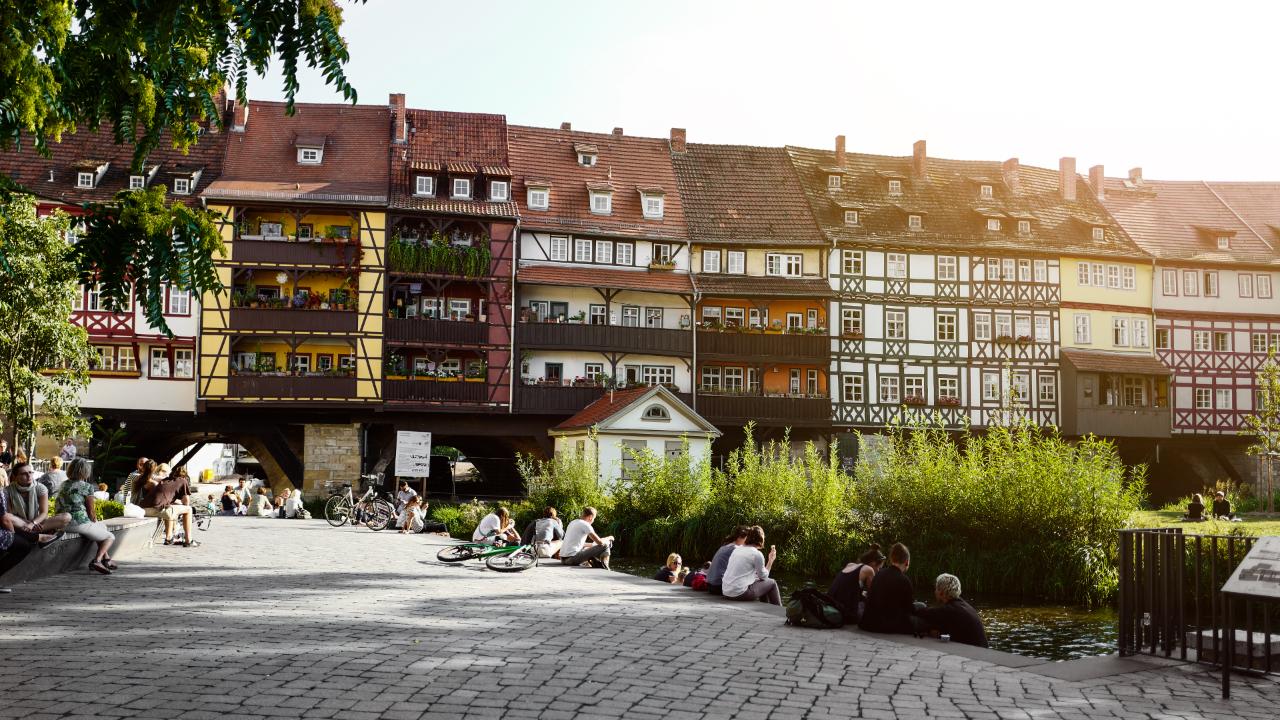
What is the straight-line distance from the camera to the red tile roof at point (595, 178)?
141 feet

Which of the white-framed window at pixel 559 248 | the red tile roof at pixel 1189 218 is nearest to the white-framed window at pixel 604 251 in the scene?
the white-framed window at pixel 559 248

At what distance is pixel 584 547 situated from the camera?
20.2m

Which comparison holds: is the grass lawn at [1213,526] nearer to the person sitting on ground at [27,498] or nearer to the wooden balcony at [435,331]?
the person sitting on ground at [27,498]

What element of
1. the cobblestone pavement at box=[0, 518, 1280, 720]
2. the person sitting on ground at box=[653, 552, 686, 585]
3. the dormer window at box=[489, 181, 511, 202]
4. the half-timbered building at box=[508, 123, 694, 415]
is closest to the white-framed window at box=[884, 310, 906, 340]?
the half-timbered building at box=[508, 123, 694, 415]

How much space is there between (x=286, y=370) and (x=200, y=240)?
108ft

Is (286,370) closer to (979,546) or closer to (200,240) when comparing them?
(979,546)

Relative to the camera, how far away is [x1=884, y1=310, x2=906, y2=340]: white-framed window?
44.7 meters

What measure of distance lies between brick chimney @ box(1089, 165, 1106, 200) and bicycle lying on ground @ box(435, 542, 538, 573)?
38566mm

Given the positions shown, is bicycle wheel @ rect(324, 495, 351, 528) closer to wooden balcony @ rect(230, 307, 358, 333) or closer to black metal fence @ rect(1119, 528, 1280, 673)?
wooden balcony @ rect(230, 307, 358, 333)

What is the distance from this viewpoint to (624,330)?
41.9 meters

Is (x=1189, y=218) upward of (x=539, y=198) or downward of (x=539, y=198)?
upward

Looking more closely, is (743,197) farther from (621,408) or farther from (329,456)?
(329,456)

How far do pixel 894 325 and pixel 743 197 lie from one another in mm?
7261

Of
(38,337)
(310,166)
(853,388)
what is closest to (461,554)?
(38,337)
